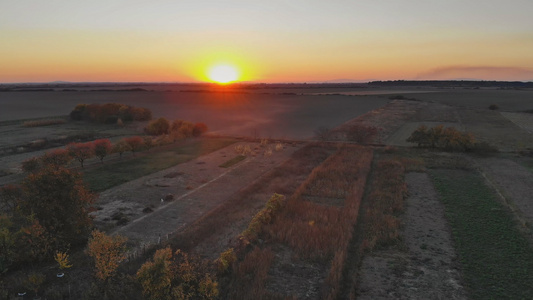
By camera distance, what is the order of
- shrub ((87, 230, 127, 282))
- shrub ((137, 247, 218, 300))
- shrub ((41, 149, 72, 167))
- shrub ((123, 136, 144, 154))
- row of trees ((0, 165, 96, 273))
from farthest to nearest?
shrub ((123, 136, 144, 154)) → shrub ((41, 149, 72, 167)) → row of trees ((0, 165, 96, 273)) → shrub ((87, 230, 127, 282)) → shrub ((137, 247, 218, 300))

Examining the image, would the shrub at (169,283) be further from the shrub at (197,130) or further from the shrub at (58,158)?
→ the shrub at (197,130)

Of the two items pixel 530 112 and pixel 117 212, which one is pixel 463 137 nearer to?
pixel 117 212

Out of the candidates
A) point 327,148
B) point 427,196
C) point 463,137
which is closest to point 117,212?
point 427,196

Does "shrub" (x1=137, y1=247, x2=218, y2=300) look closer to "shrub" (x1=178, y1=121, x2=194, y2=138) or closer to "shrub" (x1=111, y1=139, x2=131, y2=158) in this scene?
"shrub" (x1=111, y1=139, x2=131, y2=158)

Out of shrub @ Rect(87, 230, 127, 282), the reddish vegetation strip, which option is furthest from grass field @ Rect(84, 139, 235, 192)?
the reddish vegetation strip

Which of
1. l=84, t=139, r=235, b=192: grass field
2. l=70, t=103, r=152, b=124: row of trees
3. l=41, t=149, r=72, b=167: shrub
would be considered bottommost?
l=84, t=139, r=235, b=192: grass field

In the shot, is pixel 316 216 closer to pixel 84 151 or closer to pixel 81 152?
pixel 81 152

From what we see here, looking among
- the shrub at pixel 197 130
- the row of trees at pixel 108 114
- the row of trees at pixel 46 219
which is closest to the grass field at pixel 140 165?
the shrub at pixel 197 130
